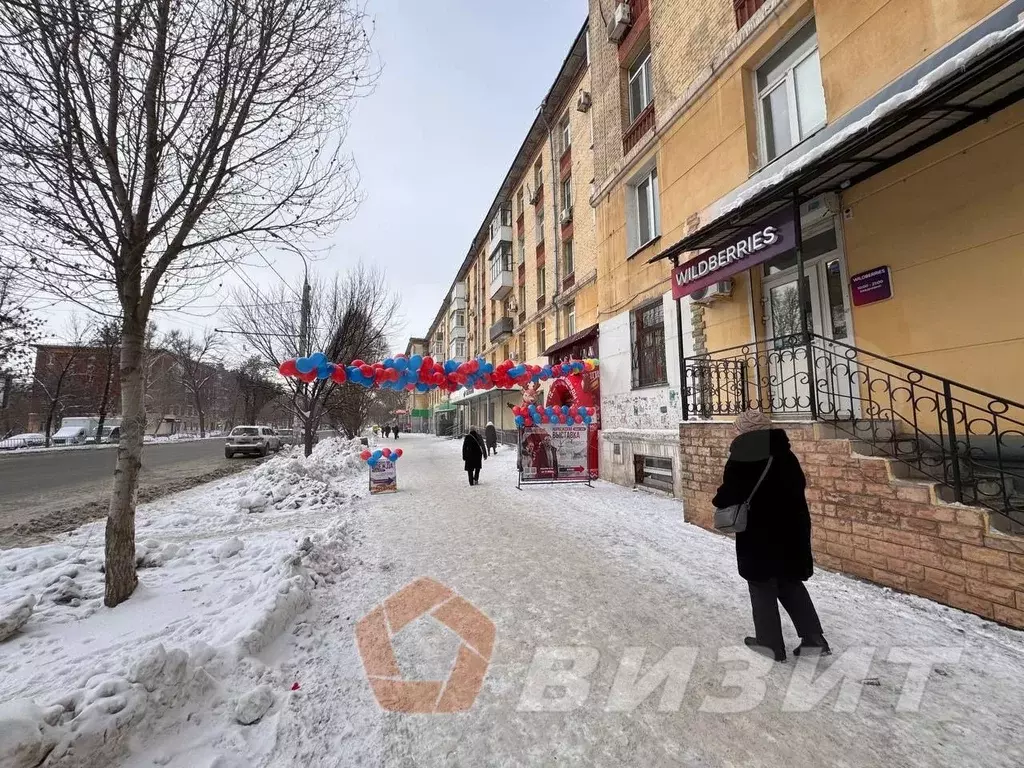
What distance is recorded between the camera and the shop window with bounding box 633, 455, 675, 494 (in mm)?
9445

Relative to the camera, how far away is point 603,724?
246cm

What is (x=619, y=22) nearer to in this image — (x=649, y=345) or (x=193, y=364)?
(x=649, y=345)

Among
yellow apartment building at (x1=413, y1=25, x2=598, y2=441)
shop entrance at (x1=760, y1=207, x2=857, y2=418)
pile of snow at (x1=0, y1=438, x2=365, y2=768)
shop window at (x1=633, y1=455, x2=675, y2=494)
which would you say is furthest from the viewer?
yellow apartment building at (x1=413, y1=25, x2=598, y2=441)

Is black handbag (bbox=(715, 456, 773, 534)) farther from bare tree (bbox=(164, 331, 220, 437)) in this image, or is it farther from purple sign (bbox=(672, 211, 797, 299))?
bare tree (bbox=(164, 331, 220, 437))

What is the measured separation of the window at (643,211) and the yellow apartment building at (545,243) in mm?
2840

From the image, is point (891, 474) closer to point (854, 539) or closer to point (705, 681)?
point (854, 539)

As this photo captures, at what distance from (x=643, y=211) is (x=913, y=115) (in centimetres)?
752

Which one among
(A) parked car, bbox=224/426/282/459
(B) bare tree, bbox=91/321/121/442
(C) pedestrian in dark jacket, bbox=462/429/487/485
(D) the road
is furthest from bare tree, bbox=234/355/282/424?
(C) pedestrian in dark jacket, bbox=462/429/487/485

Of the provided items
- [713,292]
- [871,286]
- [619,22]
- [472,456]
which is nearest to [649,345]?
[713,292]

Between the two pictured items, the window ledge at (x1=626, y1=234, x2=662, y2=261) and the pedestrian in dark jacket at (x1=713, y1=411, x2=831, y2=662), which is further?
the window ledge at (x1=626, y1=234, x2=662, y2=261)

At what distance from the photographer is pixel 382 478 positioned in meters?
10.9

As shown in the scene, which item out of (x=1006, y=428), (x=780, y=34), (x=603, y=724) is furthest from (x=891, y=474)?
(x=780, y=34)

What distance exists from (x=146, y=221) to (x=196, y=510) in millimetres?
6209

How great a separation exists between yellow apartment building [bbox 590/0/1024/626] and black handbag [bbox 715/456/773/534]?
2.03 metres
